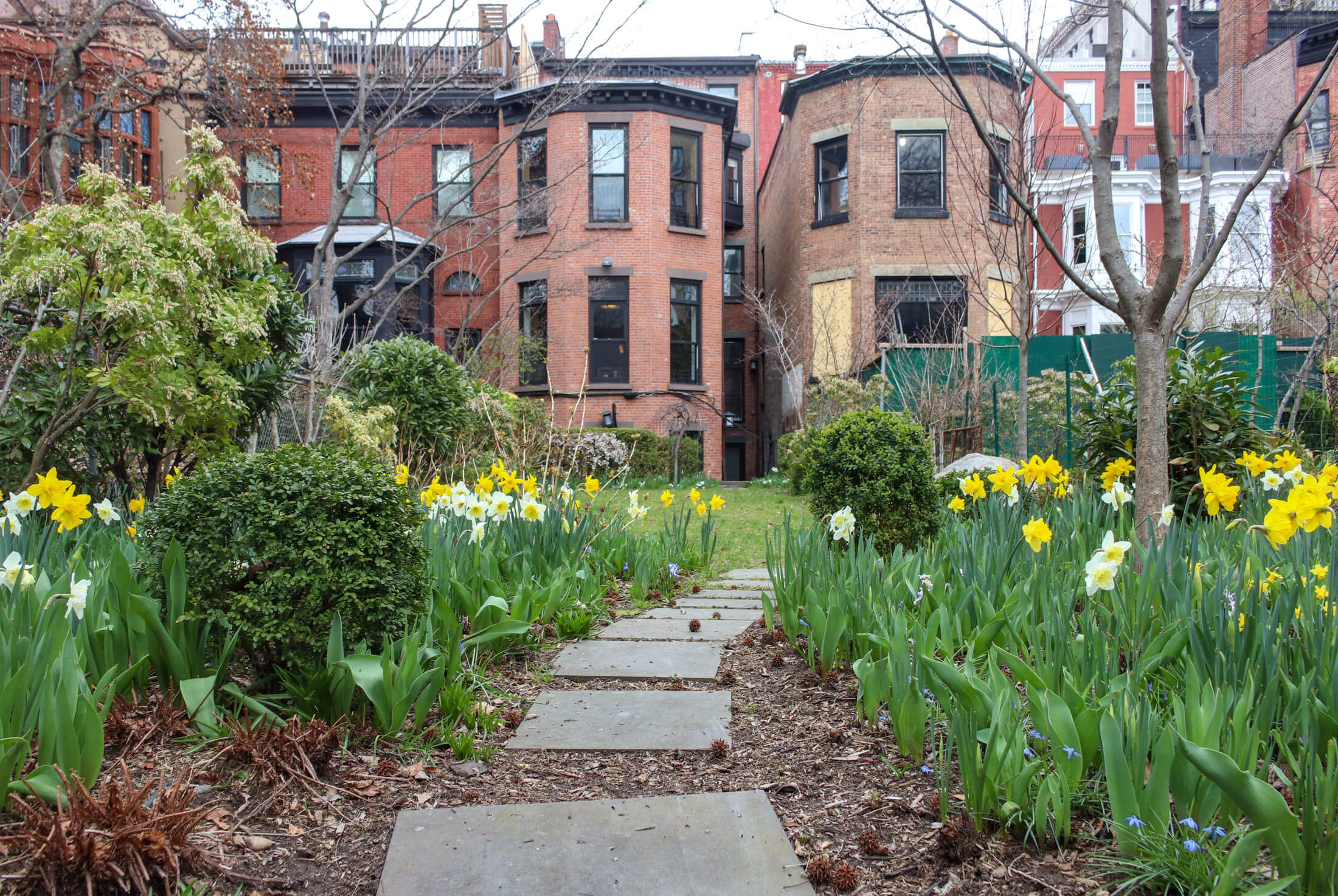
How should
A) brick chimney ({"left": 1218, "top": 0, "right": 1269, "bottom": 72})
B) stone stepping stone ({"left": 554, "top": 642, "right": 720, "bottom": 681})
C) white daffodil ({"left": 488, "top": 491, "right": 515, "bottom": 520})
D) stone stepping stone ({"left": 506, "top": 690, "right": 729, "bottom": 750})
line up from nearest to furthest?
stone stepping stone ({"left": 506, "top": 690, "right": 729, "bottom": 750}) → stone stepping stone ({"left": 554, "top": 642, "right": 720, "bottom": 681}) → white daffodil ({"left": 488, "top": 491, "right": 515, "bottom": 520}) → brick chimney ({"left": 1218, "top": 0, "right": 1269, "bottom": 72})

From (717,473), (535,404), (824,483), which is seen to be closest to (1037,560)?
(824,483)

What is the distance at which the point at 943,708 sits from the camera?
7.30 feet

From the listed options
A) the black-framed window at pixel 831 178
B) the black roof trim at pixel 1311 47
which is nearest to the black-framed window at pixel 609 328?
the black-framed window at pixel 831 178

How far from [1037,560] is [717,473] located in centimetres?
1481

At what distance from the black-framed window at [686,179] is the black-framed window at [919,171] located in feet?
13.5

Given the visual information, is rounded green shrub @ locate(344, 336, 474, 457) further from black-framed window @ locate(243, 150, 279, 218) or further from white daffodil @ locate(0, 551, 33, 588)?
black-framed window @ locate(243, 150, 279, 218)

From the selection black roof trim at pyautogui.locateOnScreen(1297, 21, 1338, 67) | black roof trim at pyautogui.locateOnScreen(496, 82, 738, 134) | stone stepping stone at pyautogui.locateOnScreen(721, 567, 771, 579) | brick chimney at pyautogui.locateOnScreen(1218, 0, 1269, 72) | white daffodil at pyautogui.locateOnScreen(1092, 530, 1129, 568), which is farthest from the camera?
brick chimney at pyautogui.locateOnScreen(1218, 0, 1269, 72)

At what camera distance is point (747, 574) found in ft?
20.5

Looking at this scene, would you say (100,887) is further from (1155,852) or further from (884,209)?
(884,209)

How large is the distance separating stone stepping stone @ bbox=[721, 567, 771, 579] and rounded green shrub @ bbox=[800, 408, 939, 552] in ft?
2.70

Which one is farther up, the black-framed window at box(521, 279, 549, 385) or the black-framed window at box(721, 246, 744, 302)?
the black-framed window at box(721, 246, 744, 302)

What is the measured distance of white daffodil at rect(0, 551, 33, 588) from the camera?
8.39 ft

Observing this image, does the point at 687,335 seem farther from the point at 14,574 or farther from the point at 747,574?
the point at 14,574

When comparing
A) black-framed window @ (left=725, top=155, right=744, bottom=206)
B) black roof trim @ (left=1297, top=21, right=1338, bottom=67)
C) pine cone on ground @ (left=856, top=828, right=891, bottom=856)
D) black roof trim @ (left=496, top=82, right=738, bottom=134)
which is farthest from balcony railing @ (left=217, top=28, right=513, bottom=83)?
black roof trim @ (left=1297, top=21, right=1338, bottom=67)
